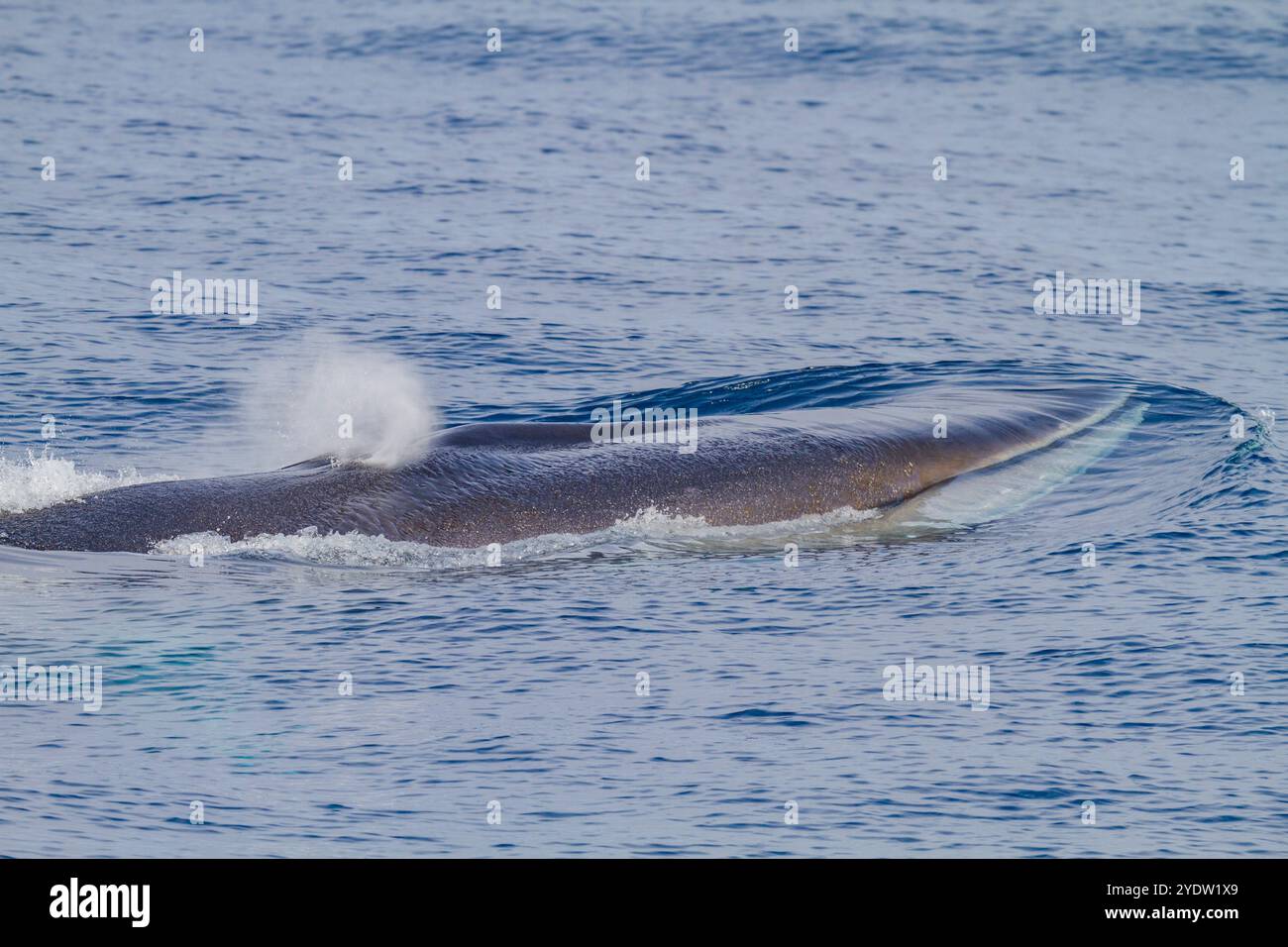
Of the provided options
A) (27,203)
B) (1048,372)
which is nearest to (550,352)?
(1048,372)

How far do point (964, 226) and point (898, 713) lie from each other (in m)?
24.2

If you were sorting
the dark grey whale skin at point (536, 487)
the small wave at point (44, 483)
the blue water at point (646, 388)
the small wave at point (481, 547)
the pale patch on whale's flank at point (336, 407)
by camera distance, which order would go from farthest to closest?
the pale patch on whale's flank at point (336, 407) < the small wave at point (44, 483) < the dark grey whale skin at point (536, 487) < the small wave at point (481, 547) < the blue water at point (646, 388)

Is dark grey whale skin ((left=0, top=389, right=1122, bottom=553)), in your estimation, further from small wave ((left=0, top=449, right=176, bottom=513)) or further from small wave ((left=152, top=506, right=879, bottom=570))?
small wave ((left=0, top=449, right=176, bottom=513))

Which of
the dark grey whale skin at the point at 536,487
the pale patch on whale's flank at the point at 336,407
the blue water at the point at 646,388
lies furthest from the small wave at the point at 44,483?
the pale patch on whale's flank at the point at 336,407

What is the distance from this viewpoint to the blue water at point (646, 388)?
44.9ft

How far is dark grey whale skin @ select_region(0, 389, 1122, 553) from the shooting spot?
18172 millimetres

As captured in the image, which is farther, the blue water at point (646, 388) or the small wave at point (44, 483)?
the small wave at point (44, 483)

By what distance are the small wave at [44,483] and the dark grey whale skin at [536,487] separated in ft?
0.89

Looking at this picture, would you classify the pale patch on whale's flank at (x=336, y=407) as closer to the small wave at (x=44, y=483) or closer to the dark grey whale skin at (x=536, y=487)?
the dark grey whale skin at (x=536, y=487)

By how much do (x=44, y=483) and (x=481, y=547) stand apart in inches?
177

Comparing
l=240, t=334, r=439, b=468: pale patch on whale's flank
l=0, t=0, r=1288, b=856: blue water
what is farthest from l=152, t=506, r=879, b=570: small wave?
l=240, t=334, r=439, b=468: pale patch on whale's flank

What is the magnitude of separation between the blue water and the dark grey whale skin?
339 millimetres

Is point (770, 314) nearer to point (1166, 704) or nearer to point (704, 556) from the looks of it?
point (704, 556)

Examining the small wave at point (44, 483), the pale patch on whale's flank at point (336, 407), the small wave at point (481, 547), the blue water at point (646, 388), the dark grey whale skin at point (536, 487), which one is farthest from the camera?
the pale patch on whale's flank at point (336, 407)
